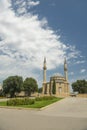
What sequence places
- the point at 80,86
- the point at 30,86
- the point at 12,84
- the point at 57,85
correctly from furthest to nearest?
the point at 80,86 → the point at 30,86 → the point at 57,85 → the point at 12,84

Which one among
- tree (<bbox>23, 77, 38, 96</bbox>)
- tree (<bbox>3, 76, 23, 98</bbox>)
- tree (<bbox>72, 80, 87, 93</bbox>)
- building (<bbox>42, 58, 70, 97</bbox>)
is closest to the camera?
tree (<bbox>3, 76, 23, 98</bbox>)

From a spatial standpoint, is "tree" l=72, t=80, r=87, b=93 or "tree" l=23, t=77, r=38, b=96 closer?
"tree" l=23, t=77, r=38, b=96

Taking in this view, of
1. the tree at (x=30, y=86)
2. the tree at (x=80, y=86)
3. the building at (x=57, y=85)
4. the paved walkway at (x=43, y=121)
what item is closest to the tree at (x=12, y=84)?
the tree at (x=30, y=86)

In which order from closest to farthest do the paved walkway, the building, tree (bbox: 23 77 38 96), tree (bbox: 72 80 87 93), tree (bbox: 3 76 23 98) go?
the paved walkway, tree (bbox: 3 76 23 98), the building, tree (bbox: 23 77 38 96), tree (bbox: 72 80 87 93)

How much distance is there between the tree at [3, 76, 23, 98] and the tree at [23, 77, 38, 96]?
9030 mm

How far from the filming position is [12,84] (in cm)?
7762

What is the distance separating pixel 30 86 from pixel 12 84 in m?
11.7

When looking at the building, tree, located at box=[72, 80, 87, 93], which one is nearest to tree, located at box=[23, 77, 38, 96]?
the building

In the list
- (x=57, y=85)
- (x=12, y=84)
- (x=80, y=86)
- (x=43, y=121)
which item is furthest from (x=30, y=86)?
(x=43, y=121)

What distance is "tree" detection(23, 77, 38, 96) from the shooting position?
288ft

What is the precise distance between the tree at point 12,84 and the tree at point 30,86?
9.03 metres

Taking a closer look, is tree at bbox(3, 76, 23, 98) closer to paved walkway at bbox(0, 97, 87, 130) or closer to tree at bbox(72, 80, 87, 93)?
tree at bbox(72, 80, 87, 93)

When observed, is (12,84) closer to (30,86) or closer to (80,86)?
(30,86)

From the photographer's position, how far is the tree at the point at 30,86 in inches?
3452
